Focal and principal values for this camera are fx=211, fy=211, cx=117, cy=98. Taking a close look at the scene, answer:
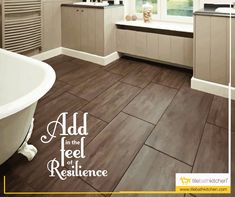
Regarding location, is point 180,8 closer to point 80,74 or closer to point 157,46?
point 157,46

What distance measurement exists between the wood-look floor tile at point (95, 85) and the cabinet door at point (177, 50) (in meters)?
0.76

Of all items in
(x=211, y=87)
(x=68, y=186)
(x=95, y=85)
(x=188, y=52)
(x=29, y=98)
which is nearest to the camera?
(x=29, y=98)

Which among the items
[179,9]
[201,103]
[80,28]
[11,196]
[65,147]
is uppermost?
[179,9]

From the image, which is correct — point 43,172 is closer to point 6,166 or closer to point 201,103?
point 6,166

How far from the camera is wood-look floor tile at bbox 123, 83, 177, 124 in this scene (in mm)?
1921

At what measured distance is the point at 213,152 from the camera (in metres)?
1.47

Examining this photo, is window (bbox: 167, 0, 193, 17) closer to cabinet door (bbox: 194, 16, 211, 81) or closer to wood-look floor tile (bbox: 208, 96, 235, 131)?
cabinet door (bbox: 194, 16, 211, 81)

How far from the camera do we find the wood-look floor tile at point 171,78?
2508 millimetres

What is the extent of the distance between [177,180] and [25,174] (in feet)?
3.02

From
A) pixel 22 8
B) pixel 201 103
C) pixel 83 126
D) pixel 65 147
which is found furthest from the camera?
pixel 22 8

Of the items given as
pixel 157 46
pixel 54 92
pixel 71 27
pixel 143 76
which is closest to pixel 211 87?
pixel 143 76

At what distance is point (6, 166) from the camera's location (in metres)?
1.36

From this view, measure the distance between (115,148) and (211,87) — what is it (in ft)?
4.41

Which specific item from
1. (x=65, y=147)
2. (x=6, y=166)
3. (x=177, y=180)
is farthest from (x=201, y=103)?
(x=6, y=166)
